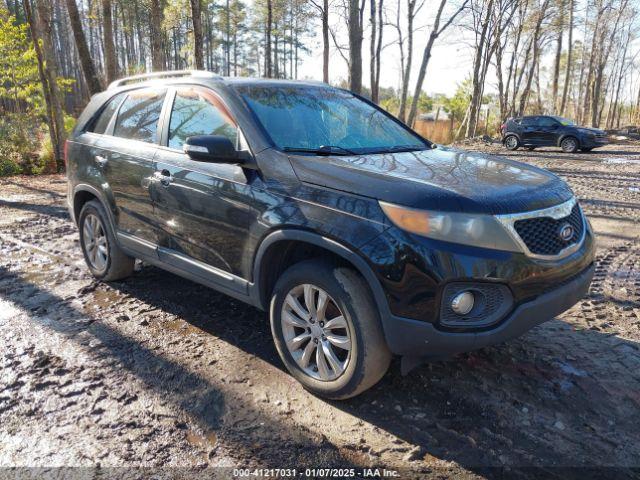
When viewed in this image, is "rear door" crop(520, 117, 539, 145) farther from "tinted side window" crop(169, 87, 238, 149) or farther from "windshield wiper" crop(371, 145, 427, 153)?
"tinted side window" crop(169, 87, 238, 149)

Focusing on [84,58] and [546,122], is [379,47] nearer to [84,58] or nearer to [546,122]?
[546,122]

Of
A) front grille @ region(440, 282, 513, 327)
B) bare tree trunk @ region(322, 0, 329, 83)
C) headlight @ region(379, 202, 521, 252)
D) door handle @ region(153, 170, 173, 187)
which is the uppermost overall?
bare tree trunk @ region(322, 0, 329, 83)

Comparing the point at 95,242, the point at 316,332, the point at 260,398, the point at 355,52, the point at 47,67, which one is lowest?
the point at 260,398

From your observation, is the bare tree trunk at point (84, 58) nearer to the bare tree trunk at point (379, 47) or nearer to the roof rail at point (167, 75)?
the roof rail at point (167, 75)

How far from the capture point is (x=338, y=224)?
253 cm

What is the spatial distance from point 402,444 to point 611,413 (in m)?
1.21

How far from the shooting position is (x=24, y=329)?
3.69 m

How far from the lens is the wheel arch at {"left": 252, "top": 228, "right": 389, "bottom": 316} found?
244cm

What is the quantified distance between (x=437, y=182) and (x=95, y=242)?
11.2 feet

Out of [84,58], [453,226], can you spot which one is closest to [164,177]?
[453,226]

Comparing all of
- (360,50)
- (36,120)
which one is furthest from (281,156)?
(36,120)

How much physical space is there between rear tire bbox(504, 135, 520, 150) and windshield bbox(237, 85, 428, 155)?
17641mm

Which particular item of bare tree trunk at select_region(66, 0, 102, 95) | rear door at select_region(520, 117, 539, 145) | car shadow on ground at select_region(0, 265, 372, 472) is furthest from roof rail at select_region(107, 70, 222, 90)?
rear door at select_region(520, 117, 539, 145)

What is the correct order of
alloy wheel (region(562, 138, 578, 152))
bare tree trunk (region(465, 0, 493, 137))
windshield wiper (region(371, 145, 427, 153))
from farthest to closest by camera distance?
bare tree trunk (region(465, 0, 493, 137)) → alloy wheel (region(562, 138, 578, 152)) → windshield wiper (region(371, 145, 427, 153))
